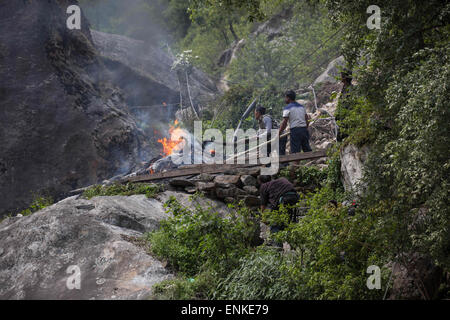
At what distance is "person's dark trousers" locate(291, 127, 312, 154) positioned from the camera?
987 centimetres

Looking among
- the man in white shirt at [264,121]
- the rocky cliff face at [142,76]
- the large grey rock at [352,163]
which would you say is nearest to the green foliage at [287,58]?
the rocky cliff face at [142,76]

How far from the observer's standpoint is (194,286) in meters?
5.04

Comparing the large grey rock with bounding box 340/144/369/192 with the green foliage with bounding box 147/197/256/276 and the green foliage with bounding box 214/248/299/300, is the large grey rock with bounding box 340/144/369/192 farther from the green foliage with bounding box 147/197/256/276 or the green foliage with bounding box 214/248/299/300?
the green foliage with bounding box 214/248/299/300

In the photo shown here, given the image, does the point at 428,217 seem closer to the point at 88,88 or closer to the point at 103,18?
the point at 88,88

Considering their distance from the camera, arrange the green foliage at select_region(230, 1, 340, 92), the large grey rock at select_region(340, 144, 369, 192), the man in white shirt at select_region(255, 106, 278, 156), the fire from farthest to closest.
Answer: the green foliage at select_region(230, 1, 340, 92), the fire, the man in white shirt at select_region(255, 106, 278, 156), the large grey rock at select_region(340, 144, 369, 192)

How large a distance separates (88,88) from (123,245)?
1338 cm

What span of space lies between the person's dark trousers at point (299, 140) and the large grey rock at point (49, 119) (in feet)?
30.4

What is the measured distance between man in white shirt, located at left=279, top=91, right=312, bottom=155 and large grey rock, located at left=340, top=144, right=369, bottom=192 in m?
1.81

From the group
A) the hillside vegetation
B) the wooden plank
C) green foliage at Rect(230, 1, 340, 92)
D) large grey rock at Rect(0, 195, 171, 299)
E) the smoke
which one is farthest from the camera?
the smoke

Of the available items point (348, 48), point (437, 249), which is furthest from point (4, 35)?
point (437, 249)

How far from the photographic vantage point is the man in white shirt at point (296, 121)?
9625 millimetres
